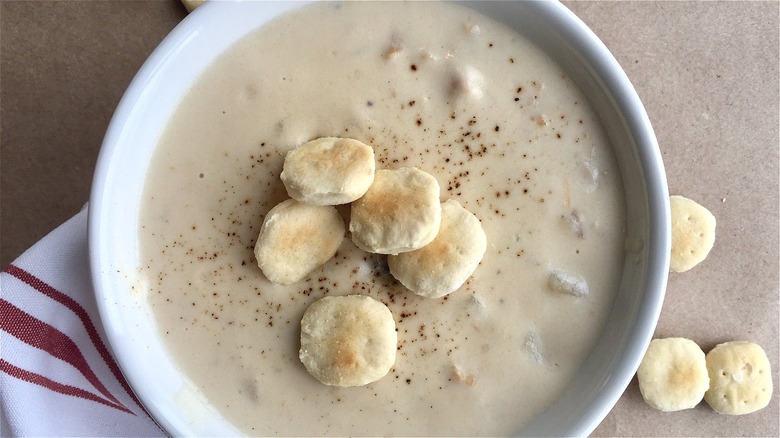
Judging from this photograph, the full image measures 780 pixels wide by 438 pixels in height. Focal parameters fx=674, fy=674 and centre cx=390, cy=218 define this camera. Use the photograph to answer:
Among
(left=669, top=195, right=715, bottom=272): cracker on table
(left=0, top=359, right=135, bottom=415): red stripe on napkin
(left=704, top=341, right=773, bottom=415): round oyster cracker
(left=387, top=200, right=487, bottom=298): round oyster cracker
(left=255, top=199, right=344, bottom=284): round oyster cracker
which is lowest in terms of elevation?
(left=704, top=341, right=773, bottom=415): round oyster cracker

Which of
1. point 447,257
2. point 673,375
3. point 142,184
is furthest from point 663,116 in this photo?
point 142,184

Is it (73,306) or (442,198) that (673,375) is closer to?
(442,198)

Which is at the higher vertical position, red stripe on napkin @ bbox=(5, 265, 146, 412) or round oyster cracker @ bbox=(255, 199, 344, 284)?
round oyster cracker @ bbox=(255, 199, 344, 284)

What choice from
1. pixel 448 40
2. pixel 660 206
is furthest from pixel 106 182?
pixel 660 206

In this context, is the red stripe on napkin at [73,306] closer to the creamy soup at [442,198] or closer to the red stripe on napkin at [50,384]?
the red stripe on napkin at [50,384]

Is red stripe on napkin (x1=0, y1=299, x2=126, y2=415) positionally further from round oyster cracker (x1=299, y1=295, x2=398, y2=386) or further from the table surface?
round oyster cracker (x1=299, y1=295, x2=398, y2=386)

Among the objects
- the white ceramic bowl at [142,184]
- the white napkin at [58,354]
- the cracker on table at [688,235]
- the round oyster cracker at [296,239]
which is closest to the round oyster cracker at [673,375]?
the cracker on table at [688,235]

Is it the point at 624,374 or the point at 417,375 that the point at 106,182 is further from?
the point at 624,374

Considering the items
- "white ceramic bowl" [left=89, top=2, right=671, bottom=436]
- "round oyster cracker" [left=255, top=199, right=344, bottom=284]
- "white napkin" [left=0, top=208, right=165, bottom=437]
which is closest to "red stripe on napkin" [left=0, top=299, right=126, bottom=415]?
"white napkin" [left=0, top=208, right=165, bottom=437]
